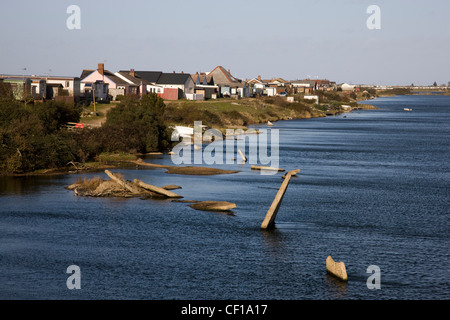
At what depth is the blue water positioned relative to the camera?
26984 millimetres

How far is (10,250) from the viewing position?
31219 mm

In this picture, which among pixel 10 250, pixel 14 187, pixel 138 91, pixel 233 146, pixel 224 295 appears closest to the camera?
pixel 224 295

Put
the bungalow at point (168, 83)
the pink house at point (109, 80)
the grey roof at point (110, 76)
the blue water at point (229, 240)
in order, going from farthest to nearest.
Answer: the bungalow at point (168, 83) < the grey roof at point (110, 76) < the pink house at point (109, 80) < the blue water at point (229, 240)

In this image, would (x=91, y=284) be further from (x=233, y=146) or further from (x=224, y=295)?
(x=233, y=146)

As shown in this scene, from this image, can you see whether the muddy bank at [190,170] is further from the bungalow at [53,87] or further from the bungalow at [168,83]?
the bungalow at [168,83]

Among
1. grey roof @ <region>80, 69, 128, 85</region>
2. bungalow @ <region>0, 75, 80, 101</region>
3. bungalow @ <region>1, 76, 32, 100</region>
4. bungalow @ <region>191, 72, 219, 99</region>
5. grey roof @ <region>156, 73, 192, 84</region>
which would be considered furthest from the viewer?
bungalow @ <region>191, 72, 219, 99</region>

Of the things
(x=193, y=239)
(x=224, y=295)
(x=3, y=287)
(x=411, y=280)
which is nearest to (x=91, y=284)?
(x=3, y=287)

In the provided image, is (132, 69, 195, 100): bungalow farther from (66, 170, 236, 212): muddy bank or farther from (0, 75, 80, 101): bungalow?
(66, 170, 236, 212): muddy bank

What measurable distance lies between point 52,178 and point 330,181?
24.9 m

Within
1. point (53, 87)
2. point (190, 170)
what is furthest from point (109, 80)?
point (190, 170)

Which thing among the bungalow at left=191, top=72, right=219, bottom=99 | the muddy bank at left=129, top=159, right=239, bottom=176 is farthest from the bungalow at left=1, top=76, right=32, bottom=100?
the bungalow at left=191, top=72, right=219, bottom=99

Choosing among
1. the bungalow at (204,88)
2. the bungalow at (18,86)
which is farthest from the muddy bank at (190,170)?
the bungalow at (204,88)

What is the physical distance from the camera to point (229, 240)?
3419 centimetres

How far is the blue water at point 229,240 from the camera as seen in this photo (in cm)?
2698
